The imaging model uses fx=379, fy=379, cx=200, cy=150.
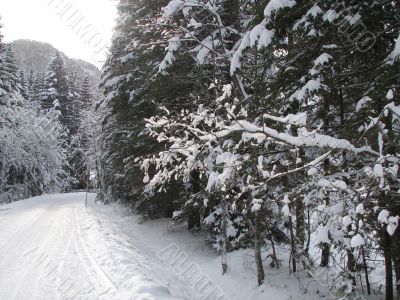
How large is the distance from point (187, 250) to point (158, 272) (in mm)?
3306

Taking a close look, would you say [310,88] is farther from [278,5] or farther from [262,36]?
[278,5]

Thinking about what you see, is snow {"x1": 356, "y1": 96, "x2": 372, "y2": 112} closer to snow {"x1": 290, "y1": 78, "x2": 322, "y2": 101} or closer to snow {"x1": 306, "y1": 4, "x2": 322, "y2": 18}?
snow {"x1": 290, "y1": 78, "x2": 322, "y2": 101}

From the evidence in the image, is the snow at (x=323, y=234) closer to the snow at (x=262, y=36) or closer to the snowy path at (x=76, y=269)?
the snow at (x=262, y=36)

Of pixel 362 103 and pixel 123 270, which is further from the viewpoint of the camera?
pixel 123 270

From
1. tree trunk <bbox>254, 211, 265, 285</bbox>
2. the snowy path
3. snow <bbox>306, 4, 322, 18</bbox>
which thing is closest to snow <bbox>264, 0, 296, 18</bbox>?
snow <bbox>306, 4, 322, 18</bbox>

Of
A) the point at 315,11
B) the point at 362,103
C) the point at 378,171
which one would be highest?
the point at 315,11

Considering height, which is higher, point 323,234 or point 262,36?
point 262,36

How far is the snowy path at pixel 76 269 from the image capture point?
22.7ft

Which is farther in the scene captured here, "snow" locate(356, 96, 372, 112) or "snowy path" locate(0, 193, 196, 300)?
"snowy path" locate(0, 193, 196, 300)

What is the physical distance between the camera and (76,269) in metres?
8.43

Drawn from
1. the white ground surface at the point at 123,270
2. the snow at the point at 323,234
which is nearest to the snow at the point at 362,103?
the snow at the point at 323,234

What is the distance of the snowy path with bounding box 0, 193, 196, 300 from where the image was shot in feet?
22.7

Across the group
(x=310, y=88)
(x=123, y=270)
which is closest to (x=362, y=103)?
(x=310, y=88)

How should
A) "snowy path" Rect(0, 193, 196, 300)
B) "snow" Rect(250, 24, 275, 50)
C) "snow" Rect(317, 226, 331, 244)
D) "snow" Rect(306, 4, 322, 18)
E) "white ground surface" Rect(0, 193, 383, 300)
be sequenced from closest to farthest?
"snow" Rect(317, 226, 331, 244) → "snow" Rect(306, 4, 322, 18) → "snow" Rect(250, 24, 275, 50) → "snowy path" Rect(0, 193, 196, 300) → "white ground surface" Rect(0, 193, 383, 300)
